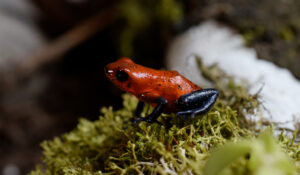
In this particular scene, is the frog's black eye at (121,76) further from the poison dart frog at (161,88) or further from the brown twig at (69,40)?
the brown twig at (69,40)

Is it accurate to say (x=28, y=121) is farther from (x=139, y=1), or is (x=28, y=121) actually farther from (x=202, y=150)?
(x=202, y=150)

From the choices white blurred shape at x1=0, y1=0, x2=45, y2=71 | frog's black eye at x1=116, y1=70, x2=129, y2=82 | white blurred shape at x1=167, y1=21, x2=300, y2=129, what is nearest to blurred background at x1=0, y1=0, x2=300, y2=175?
white blurred shape at x1=0, y1=0, x2=45, y2=71

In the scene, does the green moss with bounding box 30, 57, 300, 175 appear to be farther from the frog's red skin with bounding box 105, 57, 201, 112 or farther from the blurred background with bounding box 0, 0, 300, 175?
the blurred background with bounding box 0, 0, 300, 175

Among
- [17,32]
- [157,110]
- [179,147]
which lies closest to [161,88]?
[157,110]

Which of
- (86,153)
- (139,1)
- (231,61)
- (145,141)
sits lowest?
(145,141)

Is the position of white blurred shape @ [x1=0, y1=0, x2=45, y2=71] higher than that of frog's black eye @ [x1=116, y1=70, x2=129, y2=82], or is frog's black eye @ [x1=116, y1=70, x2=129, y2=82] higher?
white blurred shape @ [x1=0, y1=0, x2=45, y2=71]

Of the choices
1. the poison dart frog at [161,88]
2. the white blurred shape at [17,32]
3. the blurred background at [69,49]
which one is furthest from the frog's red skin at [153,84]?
the white blurred shape at [17,32]

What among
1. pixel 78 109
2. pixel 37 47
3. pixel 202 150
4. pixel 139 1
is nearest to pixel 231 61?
pixel 202 150
